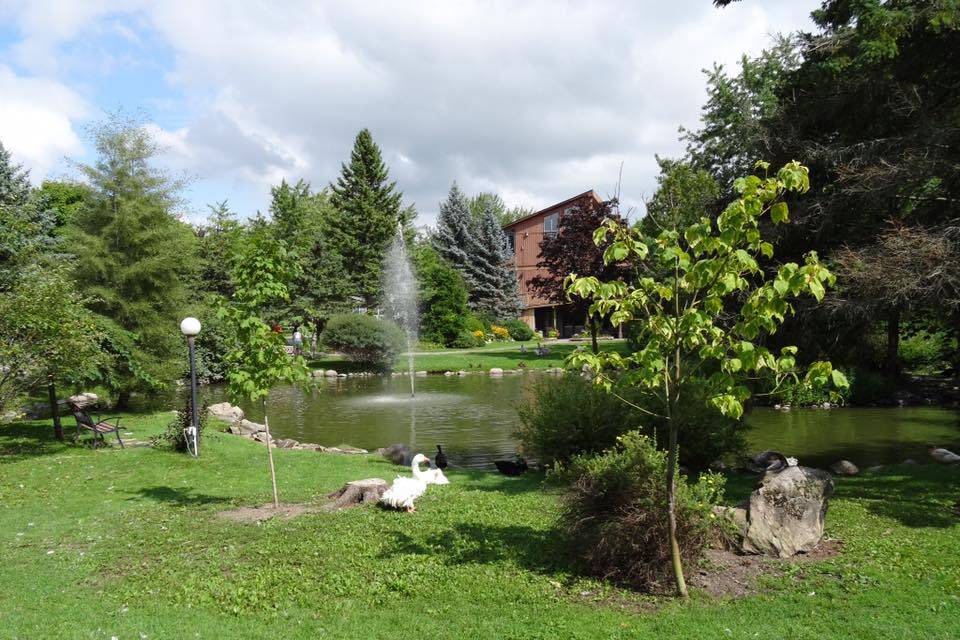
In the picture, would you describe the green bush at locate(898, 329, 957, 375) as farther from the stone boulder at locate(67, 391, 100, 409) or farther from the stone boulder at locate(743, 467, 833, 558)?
the stone boulder at locate(67, 391, 100, 409)

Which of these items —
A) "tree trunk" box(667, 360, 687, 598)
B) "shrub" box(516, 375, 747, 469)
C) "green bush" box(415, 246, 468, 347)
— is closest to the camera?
"tree trunk" box(667, 360, 687, 598)

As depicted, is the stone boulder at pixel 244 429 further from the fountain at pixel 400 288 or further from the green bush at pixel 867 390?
the fountain at pixel 400 288

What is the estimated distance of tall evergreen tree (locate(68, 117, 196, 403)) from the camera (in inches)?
688

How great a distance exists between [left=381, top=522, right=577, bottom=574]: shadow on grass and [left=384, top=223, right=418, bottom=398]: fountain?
36718 millimetres

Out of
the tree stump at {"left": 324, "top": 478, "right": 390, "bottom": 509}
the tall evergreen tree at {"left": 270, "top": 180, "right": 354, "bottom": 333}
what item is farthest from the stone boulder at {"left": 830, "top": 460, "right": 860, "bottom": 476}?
the tall evergreen tree at {"left": 270, "top": 180, "right": 354, "bottom": 333}

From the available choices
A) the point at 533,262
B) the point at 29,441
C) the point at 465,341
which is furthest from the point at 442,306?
the point at 29,441

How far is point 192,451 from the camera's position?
12.9m

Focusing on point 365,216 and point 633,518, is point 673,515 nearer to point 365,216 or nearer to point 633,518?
point 633,518

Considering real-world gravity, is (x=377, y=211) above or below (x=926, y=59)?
above

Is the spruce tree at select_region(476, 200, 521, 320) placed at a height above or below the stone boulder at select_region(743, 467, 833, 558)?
above

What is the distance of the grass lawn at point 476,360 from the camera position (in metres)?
33.8

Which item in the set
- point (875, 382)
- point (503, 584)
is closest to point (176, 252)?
point (503, 584)

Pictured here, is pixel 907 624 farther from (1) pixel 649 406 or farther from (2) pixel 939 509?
(1) pixel 649 406

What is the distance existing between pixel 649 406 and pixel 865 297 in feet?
12.6
